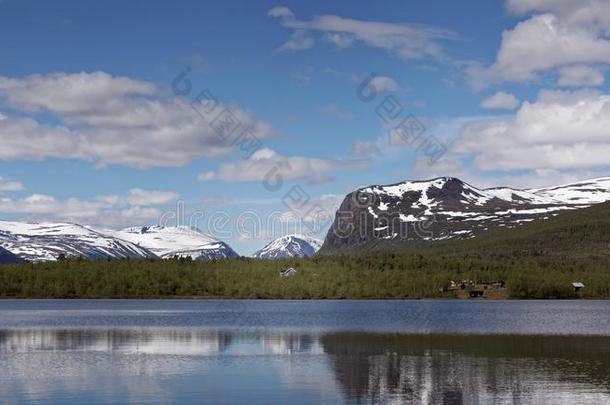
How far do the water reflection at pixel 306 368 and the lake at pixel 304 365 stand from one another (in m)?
0.09

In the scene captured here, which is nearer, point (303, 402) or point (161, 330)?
point (303, 402)

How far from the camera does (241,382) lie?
58.1 m

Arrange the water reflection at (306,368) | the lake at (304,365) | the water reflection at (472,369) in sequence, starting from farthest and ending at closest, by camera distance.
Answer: the water reflection at (472,369)
the water reflection at (306,368)
the lake at (304,365)

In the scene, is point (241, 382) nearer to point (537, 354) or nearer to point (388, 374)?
point (388, 374)

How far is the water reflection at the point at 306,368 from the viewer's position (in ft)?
172

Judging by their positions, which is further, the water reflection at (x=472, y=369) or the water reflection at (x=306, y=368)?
the water reflection at (x=472, y=369)

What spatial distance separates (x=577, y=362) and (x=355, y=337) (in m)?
33.0

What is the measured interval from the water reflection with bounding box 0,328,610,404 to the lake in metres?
0.09

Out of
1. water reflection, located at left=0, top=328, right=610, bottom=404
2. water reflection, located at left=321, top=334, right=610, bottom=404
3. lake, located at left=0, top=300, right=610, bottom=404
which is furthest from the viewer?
water reflection, located at left=321, top=334, right=610, bottom=404

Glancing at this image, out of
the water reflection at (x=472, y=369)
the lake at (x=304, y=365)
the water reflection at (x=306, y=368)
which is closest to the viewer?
the lake at (x=304, y=365)

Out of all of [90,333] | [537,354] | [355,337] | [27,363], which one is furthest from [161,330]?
[537,354]

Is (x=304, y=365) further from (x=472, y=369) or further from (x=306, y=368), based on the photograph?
(x=472, y=369)

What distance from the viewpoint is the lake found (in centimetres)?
5238

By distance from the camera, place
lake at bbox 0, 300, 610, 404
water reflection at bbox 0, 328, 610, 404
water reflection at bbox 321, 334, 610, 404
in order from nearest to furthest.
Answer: lake at bbox 0, 300, 610, 404, water reflection at bbox 0, 328, 610, 404, water reflection at bbox 321, 334, 610, 404
